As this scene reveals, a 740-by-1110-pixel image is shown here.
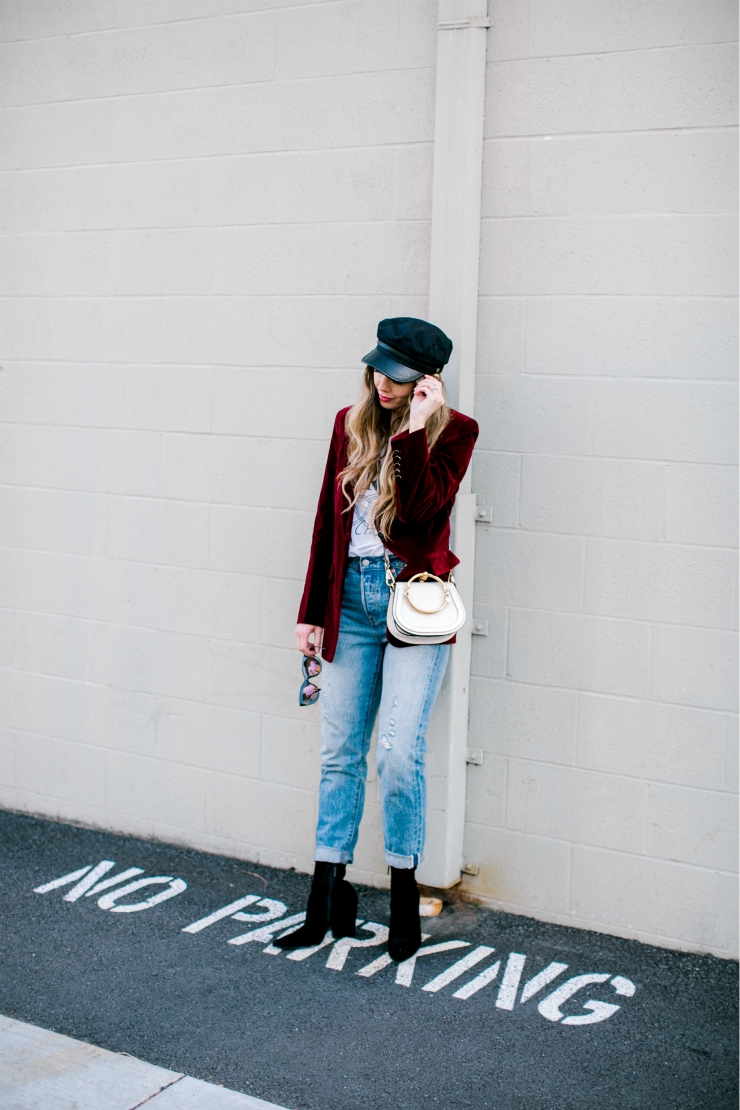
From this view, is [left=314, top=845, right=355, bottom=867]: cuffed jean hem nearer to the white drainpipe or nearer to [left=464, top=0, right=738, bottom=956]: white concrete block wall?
the white drainpipe

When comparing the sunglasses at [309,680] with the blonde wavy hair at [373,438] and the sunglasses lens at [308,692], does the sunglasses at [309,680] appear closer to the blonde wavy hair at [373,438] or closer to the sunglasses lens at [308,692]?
the sunglasses lens at [308,692]

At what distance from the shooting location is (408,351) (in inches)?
132

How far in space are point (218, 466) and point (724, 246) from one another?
77.6 inches

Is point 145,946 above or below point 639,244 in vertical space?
below

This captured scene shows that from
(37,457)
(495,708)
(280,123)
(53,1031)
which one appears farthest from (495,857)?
(280,123)

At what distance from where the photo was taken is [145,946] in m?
3.61

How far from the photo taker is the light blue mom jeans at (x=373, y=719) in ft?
11.3

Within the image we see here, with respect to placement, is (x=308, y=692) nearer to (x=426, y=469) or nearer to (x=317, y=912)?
(x=317, y=912)

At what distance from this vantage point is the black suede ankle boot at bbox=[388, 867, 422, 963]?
139 inches

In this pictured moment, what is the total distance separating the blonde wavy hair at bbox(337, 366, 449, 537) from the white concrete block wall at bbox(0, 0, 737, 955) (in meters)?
0.48

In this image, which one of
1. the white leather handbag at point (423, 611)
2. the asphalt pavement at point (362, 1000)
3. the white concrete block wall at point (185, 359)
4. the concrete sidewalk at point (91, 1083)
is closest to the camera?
the concrete sidewalk at point (91, 1083)

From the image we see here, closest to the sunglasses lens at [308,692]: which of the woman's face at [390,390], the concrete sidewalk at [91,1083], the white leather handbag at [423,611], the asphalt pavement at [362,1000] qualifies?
the white leather handbag at [423,611]

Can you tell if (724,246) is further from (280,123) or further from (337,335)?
(280,123)

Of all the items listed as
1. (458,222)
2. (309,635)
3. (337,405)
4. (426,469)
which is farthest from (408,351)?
(309,635)
